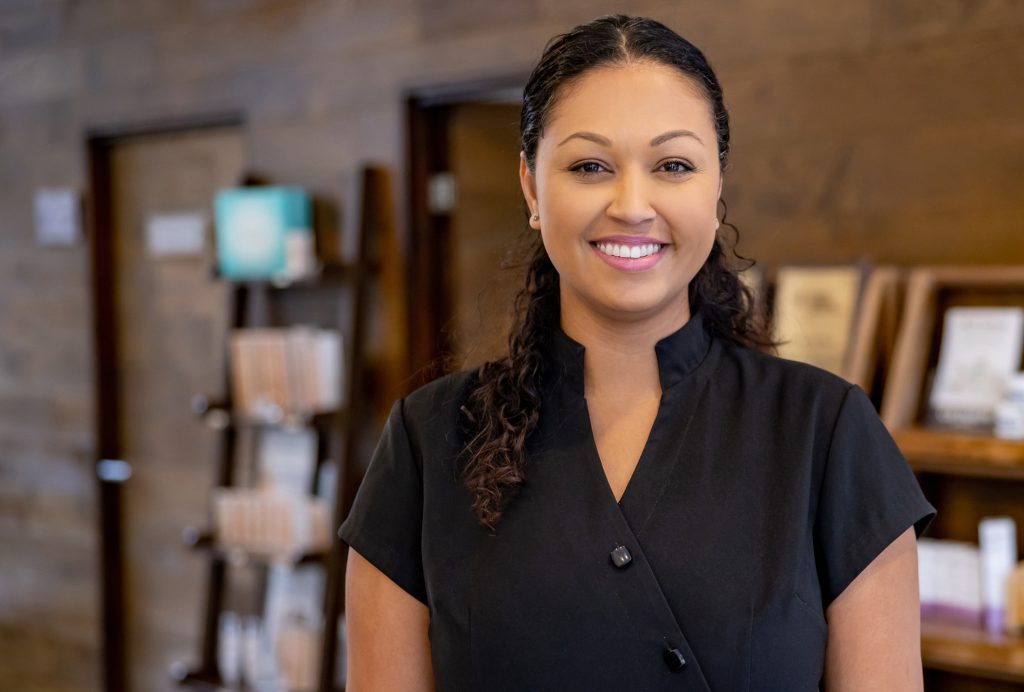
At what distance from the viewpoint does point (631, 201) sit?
118cm

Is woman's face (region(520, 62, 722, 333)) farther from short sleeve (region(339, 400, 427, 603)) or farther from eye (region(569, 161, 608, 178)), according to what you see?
short sleeve (region(339, 400, 427, 603))

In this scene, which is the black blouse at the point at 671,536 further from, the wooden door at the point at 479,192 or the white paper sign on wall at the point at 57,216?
the white paper sign on wall at the point at 57,216

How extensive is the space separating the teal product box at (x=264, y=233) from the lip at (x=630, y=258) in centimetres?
265

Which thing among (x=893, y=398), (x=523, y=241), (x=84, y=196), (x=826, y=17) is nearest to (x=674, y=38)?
(x=523, y=241)

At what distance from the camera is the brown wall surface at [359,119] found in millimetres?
2631

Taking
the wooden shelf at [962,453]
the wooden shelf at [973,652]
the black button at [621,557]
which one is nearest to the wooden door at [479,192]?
the wooden shelf at [962,453]

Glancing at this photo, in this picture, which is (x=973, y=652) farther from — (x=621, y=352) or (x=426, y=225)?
(x=426, y=225)

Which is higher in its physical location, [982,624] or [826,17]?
[826,17]

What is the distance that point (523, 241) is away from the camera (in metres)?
1.48

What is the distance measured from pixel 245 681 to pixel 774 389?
3285 millimetres

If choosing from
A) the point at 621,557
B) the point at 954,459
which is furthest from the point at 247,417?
the point at 621,557

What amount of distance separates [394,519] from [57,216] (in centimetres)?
395

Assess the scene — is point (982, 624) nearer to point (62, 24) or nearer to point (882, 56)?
point (882, 56)

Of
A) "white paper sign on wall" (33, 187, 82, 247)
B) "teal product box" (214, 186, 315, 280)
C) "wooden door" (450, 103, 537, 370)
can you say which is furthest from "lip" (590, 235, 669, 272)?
"white paper sign on wall" (33, 187, 82, 247)
